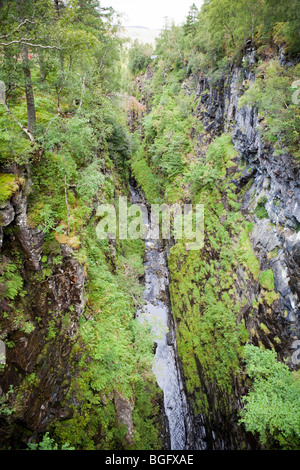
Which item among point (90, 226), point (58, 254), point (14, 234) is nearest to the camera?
point (14, 234)

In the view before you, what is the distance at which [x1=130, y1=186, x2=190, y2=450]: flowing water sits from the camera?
39.4ft

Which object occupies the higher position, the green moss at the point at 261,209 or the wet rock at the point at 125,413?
the green moss at the point at 261,209

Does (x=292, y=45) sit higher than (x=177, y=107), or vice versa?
(x=177, y=107)

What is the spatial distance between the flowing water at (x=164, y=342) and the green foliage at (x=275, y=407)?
5496 mm

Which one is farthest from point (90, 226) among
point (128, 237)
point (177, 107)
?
point (177, 107)

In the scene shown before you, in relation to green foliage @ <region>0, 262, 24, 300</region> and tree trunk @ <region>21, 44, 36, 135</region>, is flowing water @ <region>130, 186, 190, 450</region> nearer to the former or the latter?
green foliage @ <region>0, 262, 24, 300</region>

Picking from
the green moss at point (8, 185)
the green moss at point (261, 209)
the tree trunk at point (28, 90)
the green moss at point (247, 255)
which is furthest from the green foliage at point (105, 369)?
the green moss at point (261, 209)

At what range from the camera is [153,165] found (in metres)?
29.1

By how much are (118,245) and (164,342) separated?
787 cm

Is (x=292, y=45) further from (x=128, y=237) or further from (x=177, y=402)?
(x=177, y=402)

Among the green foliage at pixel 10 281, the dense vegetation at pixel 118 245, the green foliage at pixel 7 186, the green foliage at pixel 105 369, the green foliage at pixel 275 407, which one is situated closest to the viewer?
the green foliage at pixel 10 281

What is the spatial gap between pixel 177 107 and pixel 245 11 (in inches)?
488

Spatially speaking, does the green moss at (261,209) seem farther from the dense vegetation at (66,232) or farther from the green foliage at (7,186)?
the green foliage at (7,186)

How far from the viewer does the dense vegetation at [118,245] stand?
24.3ft
